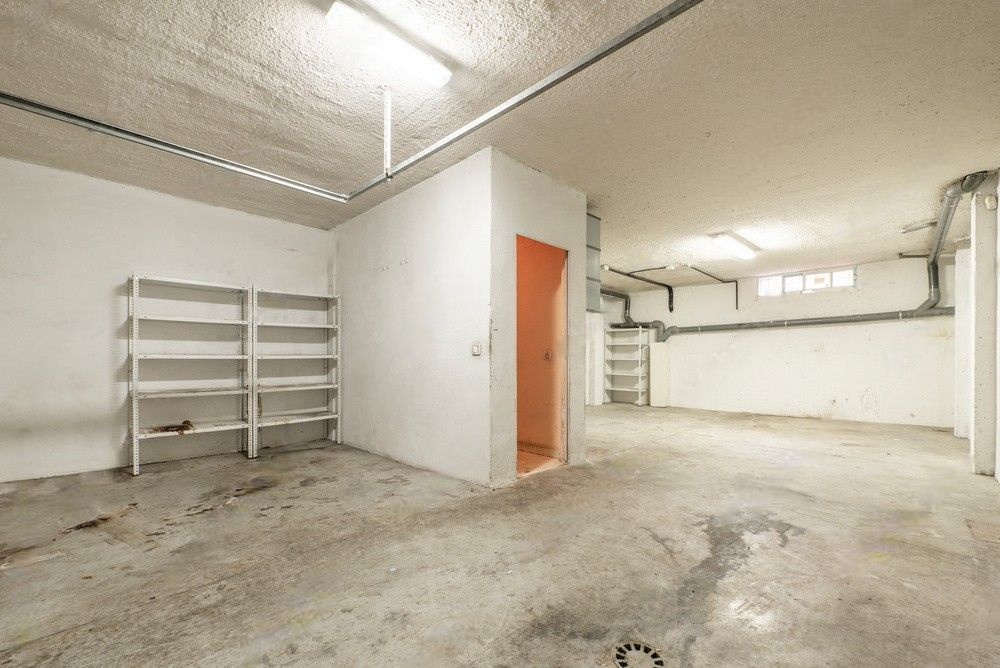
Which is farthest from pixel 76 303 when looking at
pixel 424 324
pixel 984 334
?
pixel 984 334

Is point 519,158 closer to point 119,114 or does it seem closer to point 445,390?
point 445,390

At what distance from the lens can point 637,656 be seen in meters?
1.43

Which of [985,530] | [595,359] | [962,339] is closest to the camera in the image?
[985,530]

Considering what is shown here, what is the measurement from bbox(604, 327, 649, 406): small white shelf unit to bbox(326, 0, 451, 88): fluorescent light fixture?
313 inches

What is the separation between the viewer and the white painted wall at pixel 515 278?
3.29 meters

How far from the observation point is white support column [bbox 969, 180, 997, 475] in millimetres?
3783

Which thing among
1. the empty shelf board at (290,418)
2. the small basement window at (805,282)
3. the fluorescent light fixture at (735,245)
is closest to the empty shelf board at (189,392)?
the empty shelf board at (290,418)

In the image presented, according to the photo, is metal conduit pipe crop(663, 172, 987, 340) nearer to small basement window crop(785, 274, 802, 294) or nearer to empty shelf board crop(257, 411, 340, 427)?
small basement window crop(785, 274, 802, 294)

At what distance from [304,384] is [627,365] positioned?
715cm

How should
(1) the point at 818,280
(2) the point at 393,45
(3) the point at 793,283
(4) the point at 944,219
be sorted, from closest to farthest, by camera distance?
(2) the point at 393,45
(4) the point at 944,219
(1) the point at 818,280
(3) the point at 793,283

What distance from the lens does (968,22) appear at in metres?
2.01

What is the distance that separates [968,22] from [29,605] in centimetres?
495

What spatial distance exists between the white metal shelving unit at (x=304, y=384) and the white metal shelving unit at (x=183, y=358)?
0.10 metres

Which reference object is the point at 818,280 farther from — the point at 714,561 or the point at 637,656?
the point at 637,656
